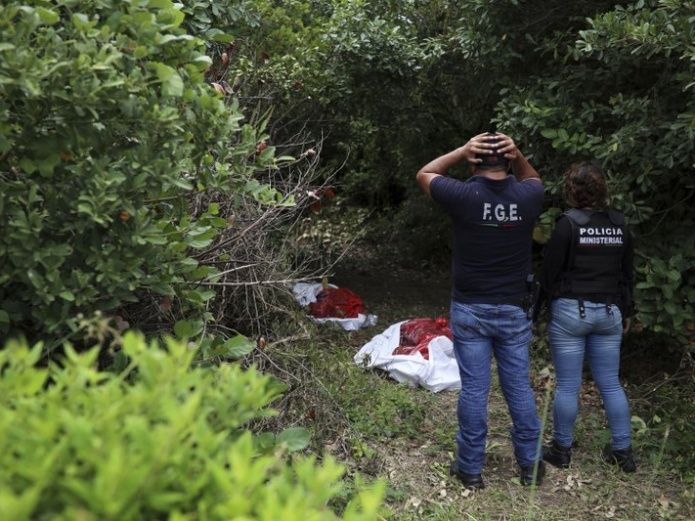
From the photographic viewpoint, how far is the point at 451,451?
4.31 metres

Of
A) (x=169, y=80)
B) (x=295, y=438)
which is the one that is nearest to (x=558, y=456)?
(x=295, y=438)

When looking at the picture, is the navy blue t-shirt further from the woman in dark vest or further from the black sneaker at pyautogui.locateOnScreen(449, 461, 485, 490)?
the black sneaker at pyautogui.locateOnScreen(449, 461, 485, 490)

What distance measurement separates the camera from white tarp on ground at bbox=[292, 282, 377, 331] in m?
6.79

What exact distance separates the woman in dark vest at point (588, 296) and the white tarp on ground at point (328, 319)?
301cm

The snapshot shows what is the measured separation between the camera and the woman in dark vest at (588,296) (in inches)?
151

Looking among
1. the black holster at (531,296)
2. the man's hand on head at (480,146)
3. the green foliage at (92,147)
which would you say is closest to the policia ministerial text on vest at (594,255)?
the black holster at (531,296)

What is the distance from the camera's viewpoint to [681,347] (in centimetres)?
477

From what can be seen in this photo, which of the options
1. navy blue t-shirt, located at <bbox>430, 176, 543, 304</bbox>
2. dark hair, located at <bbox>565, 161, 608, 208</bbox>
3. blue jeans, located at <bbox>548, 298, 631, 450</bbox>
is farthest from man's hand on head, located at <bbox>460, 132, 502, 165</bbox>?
blue jeans, located at <bbox>548, 298, 631, 450</bbox>

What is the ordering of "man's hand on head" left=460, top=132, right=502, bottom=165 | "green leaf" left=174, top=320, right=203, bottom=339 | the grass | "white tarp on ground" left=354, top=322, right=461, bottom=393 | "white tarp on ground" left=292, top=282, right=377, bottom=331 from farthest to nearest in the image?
"white tarp on ground" left=292, top=282, right=377, bottom=331, "white tarp on ground" left=354, top=322, right=461, bottom=393, the grass, "man's hand on head" left=460, top=132, right=502, bottom=165, "green leaf" left=174, top=320, right=203, bottom=339

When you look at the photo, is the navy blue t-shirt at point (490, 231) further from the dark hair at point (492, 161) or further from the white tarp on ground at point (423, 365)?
the white tarp on ground at point (423, 365)

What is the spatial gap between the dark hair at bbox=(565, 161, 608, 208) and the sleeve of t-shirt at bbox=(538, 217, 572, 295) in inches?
5.8

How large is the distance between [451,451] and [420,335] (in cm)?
168

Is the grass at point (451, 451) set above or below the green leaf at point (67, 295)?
below

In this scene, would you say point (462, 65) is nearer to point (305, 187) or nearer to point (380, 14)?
point (380, 14)
